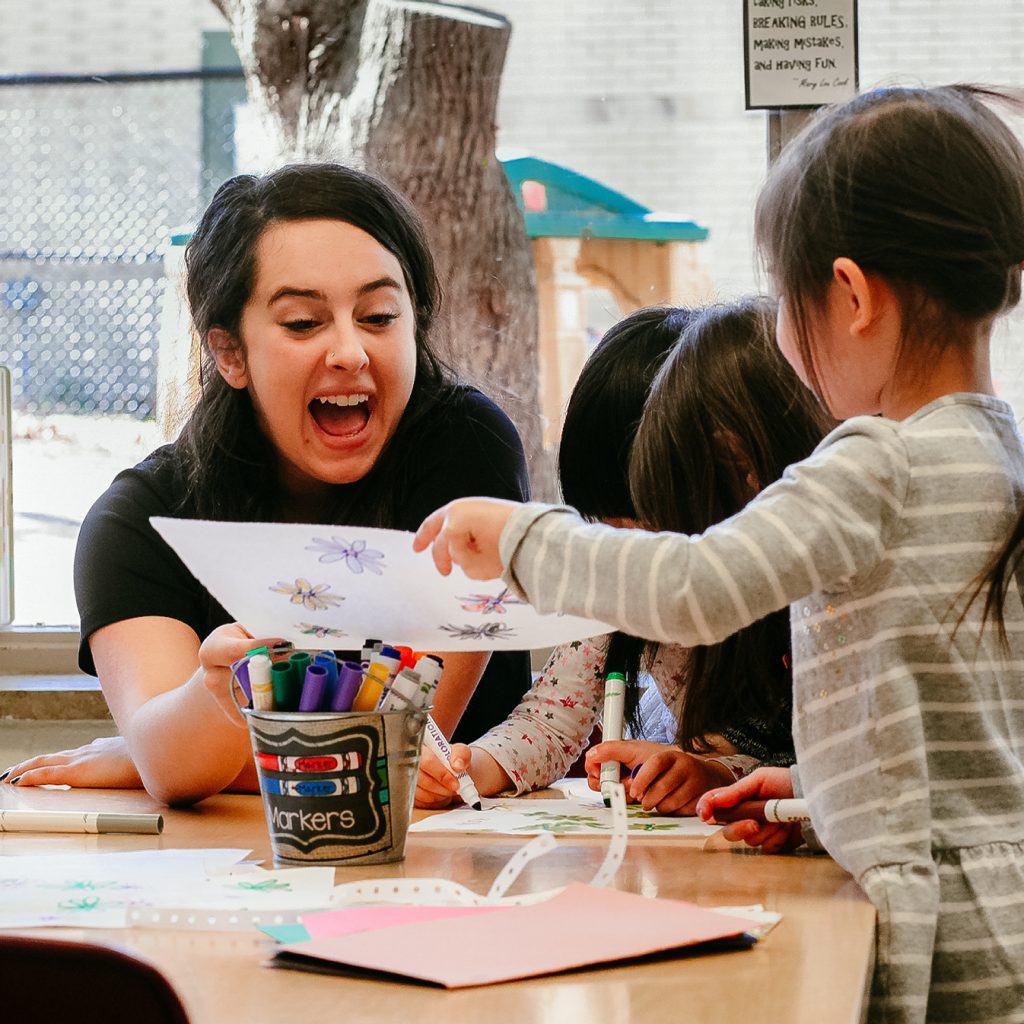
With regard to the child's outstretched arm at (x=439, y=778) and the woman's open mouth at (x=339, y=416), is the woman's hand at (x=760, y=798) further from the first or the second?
the woman's open mouth at (x=339, y=416)

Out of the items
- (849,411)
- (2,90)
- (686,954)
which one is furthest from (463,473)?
(2,90)

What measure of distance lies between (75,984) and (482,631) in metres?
0.37

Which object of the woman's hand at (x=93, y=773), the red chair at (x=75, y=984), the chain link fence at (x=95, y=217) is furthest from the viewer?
the chain link fence at (x=95, y=217)

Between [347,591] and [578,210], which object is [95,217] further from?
[347,591]

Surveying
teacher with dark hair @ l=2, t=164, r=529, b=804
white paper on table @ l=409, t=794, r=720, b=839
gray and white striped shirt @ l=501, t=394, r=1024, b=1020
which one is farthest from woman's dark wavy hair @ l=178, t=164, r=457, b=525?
gray and white striped shirt @ l=501, t=394, r=1024, b=1020

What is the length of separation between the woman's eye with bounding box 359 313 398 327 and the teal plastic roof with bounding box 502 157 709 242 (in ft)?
2.43

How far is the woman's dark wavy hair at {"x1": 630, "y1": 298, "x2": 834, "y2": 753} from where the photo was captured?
1311mm

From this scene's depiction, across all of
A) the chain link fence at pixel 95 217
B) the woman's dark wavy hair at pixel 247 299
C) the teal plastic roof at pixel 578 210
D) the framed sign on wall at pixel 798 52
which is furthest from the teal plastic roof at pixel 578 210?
the woman's dark wavy hair at pixel 247 299

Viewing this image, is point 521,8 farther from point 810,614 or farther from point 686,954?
point 686,954

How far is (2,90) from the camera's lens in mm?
2365

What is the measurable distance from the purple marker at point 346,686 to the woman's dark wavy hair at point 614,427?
53 cm

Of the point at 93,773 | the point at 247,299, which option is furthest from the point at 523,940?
the point at 247,299

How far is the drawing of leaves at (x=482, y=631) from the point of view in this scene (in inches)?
41.3

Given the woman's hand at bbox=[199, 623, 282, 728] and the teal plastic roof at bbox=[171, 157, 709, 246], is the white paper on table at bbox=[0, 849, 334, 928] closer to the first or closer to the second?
the woman's hand at bbox=[199, 623, 282, 728]
